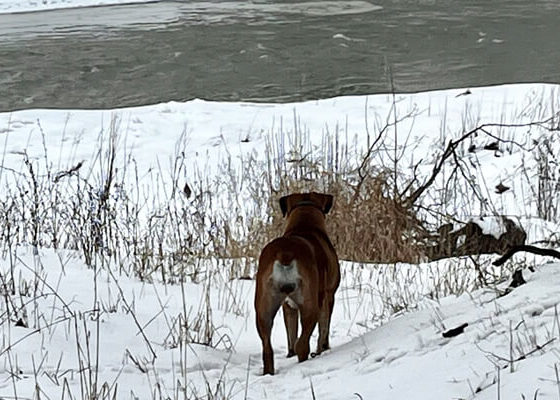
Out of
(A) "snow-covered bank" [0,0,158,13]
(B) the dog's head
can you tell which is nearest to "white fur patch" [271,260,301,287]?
(B) the dog's head

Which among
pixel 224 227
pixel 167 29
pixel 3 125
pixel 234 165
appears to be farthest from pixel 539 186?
pixel 167 29

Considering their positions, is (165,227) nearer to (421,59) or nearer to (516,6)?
(421,59)

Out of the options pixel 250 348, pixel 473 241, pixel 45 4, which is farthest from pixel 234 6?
pixel 250 348

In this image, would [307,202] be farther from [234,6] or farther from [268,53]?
[234,6]

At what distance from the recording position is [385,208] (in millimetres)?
6809

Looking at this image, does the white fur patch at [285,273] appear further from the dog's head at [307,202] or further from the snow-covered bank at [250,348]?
the dog's head at [307,202]

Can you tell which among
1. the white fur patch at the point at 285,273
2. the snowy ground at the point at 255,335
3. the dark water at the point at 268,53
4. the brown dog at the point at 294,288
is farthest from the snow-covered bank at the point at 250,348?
the dark water at the point at 268,53

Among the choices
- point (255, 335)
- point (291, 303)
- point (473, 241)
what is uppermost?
point (291, 303)

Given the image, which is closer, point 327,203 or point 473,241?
point 327,203

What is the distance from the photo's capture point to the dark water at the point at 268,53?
13.9 m

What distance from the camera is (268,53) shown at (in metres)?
16.2

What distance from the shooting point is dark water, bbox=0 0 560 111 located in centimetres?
1393

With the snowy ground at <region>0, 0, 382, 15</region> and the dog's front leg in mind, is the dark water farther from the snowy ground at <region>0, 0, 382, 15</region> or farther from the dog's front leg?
the dog's front leg

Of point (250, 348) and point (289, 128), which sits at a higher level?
point (250, 348)
